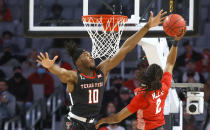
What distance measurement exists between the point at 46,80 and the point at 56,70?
18.9ft

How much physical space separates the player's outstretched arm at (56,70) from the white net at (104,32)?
1.15 metres

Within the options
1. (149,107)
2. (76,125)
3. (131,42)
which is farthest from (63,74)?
(149,107)

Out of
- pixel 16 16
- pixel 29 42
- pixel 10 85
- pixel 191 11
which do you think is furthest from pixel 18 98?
pixel 191 11

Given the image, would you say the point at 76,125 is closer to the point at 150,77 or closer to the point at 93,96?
the point at 93,96

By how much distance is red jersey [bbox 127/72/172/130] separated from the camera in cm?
489

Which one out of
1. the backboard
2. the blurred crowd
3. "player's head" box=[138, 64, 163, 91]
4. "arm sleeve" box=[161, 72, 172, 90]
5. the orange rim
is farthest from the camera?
the blurred crowd

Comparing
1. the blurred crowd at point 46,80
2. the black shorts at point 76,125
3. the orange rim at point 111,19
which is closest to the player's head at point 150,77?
the black shorts at point 76,125

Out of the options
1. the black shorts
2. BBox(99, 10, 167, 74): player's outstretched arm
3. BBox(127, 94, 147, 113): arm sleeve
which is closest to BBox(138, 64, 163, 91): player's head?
BBox(127, 94, 147, 113): arm sleeve

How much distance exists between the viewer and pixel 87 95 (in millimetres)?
4543

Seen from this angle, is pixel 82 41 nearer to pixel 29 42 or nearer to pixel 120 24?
pixel 29 42

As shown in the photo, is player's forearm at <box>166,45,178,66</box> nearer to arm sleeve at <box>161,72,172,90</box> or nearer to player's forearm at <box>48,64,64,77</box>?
arm sleeve at <box>161,72,172,90</box>

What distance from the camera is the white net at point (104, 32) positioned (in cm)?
560

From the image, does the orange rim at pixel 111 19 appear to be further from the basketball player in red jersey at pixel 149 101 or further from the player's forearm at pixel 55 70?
the player's forearm at pixel 55 70

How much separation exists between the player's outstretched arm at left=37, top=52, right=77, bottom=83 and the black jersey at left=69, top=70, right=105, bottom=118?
9cm
